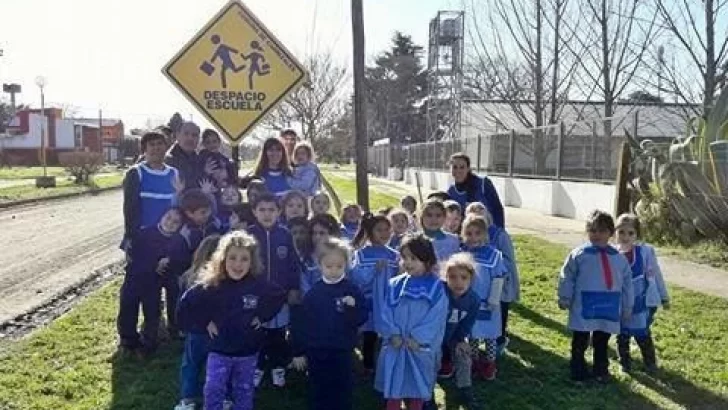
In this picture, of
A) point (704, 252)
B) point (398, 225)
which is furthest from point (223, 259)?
point (704, 252)

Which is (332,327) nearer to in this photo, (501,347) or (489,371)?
(489,371)

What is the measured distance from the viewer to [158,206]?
631 cm

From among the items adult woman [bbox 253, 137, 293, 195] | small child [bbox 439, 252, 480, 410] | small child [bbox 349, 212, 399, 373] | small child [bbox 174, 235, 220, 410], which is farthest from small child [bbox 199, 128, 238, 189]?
small child [bbox 439, 252, 480, 410]

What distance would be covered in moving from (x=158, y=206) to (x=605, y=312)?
3.46m

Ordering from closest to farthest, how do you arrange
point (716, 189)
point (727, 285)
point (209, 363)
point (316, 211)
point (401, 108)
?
point (209, 363), point (316, 211), point (727, 285), point (716, 189), point (401, 108)

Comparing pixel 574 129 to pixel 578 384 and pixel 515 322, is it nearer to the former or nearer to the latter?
pixel 515 322

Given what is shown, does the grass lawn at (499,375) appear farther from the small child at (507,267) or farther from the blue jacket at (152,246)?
the blue jacket at (152,246)

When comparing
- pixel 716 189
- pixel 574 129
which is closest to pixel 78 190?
pixel 574 129

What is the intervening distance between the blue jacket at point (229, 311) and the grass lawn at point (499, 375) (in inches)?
27.1

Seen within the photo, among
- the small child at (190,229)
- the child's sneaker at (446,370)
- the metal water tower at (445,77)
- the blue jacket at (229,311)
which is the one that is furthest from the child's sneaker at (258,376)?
the metal water tower at (445,77)

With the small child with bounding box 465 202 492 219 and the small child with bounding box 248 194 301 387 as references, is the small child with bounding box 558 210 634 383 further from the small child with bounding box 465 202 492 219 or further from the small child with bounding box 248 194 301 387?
the small child with bounding box 248 194 301 387

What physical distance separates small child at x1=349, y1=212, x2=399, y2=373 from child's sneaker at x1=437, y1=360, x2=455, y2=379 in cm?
59

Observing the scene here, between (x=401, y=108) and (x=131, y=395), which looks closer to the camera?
(x=131, y=395)

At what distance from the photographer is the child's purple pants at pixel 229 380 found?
4641 millimetres
